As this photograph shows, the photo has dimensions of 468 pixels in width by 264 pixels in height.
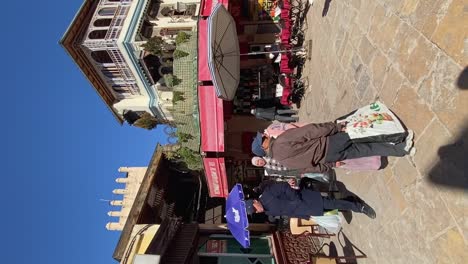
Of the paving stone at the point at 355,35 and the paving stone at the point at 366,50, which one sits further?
the paving stone at the point at 355,35

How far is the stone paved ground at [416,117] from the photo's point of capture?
3.62 meters

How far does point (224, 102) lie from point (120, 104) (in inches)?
401

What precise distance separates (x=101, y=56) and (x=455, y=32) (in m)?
16.7

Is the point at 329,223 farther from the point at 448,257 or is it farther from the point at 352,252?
the point at 448,257

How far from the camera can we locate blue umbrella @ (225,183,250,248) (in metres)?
6.44

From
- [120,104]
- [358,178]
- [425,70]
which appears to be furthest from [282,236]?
[120,104]

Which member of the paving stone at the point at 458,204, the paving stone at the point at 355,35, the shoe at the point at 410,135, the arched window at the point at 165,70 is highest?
the paving stone at the point at 355,35

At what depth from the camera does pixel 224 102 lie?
10.9 m

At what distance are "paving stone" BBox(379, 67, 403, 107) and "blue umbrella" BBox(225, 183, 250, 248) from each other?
10.4ft

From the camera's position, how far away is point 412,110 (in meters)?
4.38

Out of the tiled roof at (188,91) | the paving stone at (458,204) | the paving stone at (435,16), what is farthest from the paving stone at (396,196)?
the tiled roof at (188,91)

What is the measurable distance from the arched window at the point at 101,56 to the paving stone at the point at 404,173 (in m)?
15.7

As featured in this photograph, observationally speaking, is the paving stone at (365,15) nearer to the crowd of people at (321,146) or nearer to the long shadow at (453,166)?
the crowd of people at (321,146)

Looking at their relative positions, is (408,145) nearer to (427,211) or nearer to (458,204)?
(427,211)
